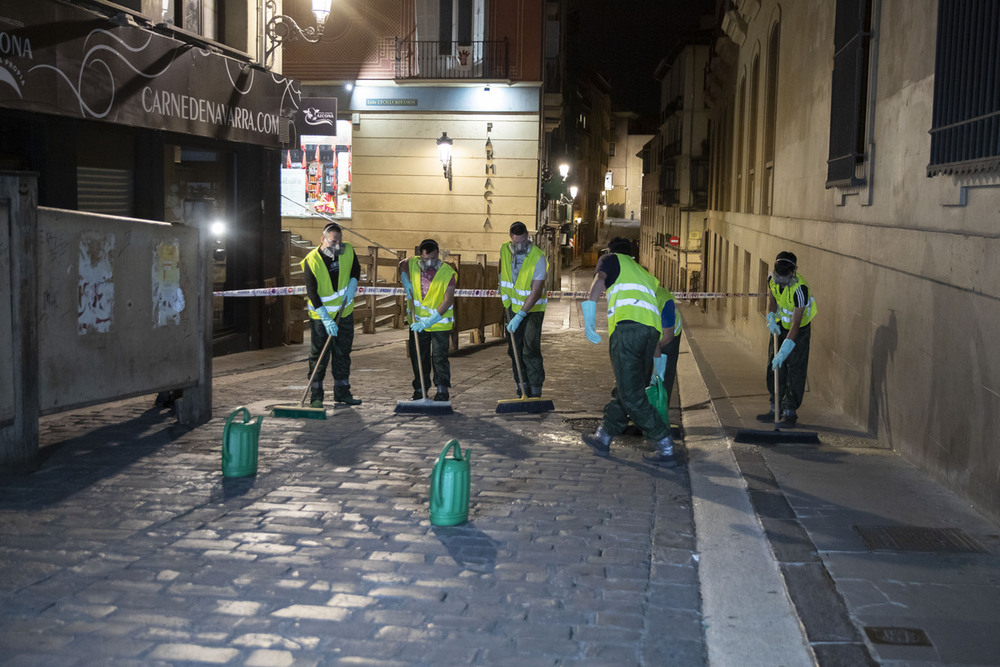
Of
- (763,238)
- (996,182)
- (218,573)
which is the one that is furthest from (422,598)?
(763,238)

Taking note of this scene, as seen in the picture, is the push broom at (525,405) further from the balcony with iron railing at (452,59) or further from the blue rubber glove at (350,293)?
the balcony with iron railing at (452,59)

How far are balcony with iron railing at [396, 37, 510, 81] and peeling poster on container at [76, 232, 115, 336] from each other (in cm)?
1903

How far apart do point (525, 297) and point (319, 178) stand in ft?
57.4

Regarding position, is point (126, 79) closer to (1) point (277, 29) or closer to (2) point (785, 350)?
(1) point (277, 29)

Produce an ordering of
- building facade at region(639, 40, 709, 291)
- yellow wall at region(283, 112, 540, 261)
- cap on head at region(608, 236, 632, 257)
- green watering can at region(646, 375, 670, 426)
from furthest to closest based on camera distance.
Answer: building facade at region(639, 40, 709, 291), yellow wall at region(283, 112, 540, 261), green watering can at region(646, 375, 670, 426), cap on head at region(608, 236, 632, 257)

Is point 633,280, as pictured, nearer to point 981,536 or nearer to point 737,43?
point 981,536

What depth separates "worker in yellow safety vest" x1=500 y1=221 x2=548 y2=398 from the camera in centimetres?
1080

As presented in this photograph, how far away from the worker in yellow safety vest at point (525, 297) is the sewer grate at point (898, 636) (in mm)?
6385

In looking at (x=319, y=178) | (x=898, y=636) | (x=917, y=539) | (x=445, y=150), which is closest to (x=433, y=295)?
(x=917, y=539)

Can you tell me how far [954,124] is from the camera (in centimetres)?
744

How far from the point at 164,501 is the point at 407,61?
70.1ft

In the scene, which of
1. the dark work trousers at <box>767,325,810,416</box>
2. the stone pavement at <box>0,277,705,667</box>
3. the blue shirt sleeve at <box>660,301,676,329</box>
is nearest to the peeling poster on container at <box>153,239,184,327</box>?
the stone pavement at <box>0,277,705,667</box>

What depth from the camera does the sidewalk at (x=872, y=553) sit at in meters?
4.45

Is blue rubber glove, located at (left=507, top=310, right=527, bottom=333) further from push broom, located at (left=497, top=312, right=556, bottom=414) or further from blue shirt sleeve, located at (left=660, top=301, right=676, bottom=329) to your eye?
blue shirt sleeve, located at (left=660, top=301, right=676, bottom=329)
